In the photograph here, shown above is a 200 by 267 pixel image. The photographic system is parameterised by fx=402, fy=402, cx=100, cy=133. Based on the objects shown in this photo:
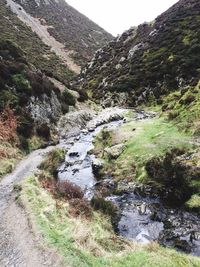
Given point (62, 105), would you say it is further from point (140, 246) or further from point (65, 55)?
point (65, 55)

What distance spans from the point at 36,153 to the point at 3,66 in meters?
12.8

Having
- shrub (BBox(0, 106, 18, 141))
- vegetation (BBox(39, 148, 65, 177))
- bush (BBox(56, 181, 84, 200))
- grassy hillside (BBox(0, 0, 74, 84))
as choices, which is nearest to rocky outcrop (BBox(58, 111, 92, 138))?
vegetation (BBox(39, 148, 65, 177))

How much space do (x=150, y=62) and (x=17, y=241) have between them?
5644 cm

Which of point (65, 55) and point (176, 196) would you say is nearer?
point (176, 196)

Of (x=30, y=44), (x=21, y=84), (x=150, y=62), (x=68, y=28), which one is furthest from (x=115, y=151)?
(x=68, y=28)

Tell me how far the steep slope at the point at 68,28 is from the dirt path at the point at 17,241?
90546 mm

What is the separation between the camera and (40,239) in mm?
14781

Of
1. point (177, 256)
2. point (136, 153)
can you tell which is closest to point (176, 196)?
point (136, 153)

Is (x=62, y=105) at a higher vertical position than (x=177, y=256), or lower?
lower

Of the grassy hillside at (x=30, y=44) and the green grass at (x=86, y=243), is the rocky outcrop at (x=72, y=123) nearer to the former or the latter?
the green grass at (x=86, y=243)

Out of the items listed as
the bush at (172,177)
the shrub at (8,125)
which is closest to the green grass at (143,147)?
the bush at (172,177)

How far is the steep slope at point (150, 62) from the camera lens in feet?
195

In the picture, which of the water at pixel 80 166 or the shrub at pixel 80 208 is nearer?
the shrub at pixel 80 208

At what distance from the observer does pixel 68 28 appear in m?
136
